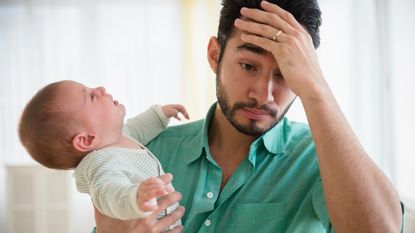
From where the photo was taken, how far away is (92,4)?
3.83 m

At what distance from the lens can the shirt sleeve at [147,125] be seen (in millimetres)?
1425

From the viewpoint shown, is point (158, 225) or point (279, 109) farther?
point (279, 109)

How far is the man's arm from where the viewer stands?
953 millimetres

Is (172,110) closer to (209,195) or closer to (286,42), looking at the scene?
(209,195)

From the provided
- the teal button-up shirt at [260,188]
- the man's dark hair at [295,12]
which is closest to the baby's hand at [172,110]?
the teal button-up shirt at [260,188]

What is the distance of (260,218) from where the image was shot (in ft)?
3.89

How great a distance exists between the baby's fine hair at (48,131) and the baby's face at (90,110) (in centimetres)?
2

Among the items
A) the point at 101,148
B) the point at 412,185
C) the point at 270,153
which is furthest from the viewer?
the point at 412,185

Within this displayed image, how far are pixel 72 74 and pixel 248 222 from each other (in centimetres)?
304

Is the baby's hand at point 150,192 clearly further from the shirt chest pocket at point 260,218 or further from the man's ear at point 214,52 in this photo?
the man's ear at point 214,52

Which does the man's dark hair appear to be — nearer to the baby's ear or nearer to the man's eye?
the man's eye

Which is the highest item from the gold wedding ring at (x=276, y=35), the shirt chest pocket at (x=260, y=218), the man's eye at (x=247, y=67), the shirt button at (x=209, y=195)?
the gold wedding ring at (x=276, y=35)

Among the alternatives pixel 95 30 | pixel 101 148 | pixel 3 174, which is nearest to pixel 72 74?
pixel 95 30

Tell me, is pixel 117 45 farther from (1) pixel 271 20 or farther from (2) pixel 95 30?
(1) pixel 271 20
